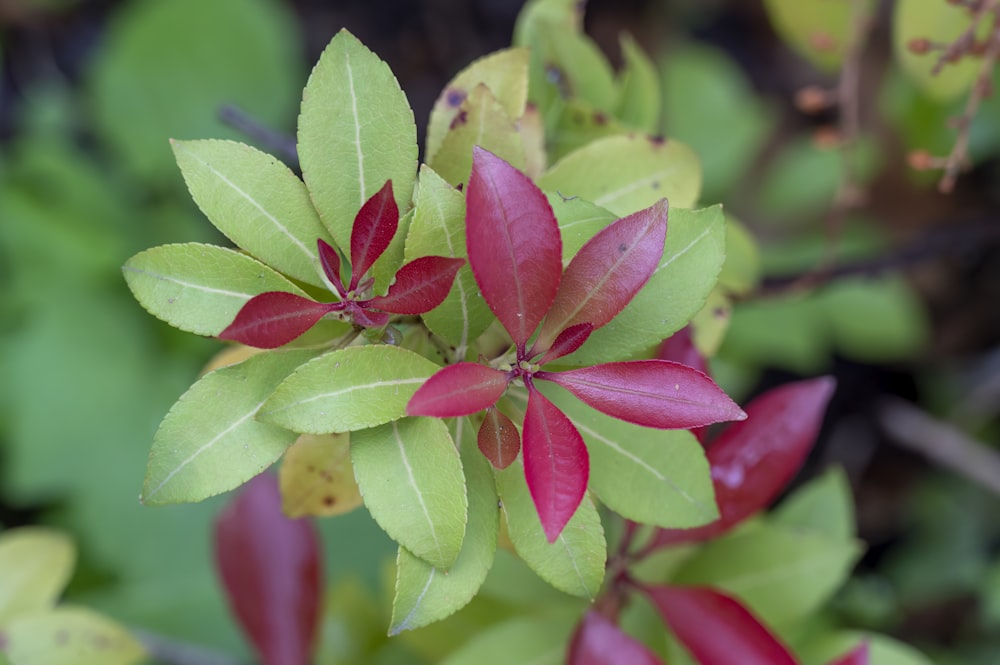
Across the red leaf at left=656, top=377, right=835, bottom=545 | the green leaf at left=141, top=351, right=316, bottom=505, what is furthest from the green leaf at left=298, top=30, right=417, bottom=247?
the red leaf at left=656, top=377, right=835, bottom=545

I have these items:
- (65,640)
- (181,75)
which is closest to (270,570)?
(65,640)

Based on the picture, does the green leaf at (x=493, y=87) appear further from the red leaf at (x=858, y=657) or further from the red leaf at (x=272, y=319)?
the red leaf at (x=858, y=657)

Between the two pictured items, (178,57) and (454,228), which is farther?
(178,57)

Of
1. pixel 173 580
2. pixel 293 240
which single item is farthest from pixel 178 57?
pixel 293 240

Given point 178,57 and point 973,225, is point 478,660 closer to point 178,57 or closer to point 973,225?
point 973,225

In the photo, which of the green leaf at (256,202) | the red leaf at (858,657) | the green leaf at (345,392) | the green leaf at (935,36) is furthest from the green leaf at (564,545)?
the green leaf at (935,36)

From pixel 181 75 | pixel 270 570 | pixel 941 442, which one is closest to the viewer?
pixel 270 570

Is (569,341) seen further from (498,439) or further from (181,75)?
(181,75)
